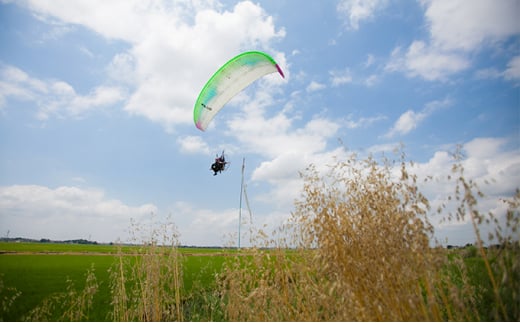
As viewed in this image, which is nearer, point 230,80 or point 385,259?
point 385,259

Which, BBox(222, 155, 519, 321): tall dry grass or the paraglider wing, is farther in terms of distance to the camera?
the paraglider wing

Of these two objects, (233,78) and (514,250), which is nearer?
(514,250)

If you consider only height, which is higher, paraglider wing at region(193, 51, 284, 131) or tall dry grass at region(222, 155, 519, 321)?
paraglider wing at region(193, 51, 284, 131)

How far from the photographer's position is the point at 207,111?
7.98 meters

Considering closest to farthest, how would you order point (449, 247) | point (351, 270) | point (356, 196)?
point (351, 270)
point (449, 247)
point (356, 196)

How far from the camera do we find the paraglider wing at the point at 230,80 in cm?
682

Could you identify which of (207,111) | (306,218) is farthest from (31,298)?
(306,218)

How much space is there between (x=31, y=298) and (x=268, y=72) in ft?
30.7

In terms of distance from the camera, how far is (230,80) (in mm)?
7258

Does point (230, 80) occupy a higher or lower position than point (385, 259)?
higher

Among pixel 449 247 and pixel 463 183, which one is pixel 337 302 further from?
pixel 463 183

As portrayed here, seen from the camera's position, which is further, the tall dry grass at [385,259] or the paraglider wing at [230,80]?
the paraglider wing at [230,80]

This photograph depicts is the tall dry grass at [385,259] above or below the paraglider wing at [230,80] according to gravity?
below

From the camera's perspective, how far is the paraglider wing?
6.82 meters
